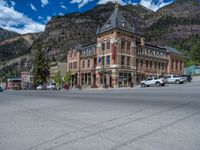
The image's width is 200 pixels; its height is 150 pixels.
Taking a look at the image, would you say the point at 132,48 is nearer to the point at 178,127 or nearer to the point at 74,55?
the point at 74,55

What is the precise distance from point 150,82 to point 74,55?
3277 centimetres

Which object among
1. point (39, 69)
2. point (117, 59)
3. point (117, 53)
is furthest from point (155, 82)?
point (39, 69)

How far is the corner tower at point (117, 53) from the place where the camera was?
49.9 m

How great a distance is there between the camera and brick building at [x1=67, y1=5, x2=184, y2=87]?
50.4m

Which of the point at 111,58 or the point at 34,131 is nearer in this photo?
the point at 34,131

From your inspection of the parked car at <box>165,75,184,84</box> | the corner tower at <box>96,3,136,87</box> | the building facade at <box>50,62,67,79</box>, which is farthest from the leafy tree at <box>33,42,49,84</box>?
the parked car at <box>165,75,184,84</box>

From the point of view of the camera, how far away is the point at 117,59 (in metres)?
49.8

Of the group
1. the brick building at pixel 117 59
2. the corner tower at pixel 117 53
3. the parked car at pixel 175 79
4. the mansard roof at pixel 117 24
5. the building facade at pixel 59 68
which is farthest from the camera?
the building facade at pixel 59 68

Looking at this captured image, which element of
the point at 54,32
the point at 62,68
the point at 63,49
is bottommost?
the point at 62,68

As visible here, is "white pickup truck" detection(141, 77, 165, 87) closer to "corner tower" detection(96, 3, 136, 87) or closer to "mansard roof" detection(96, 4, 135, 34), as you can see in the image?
"corner tower" detection(96, 3, 136, 87)

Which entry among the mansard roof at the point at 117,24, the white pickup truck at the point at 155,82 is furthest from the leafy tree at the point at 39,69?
the white pickup truck at the point at 155,82

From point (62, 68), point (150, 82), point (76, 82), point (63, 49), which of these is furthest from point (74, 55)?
point (63, 49)

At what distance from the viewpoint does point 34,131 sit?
673cm

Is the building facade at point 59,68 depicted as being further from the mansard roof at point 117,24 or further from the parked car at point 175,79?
the parked car at point 175,79
